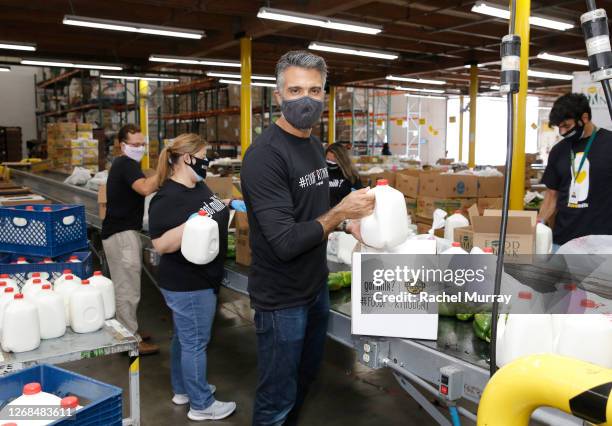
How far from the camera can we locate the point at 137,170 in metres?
3.85

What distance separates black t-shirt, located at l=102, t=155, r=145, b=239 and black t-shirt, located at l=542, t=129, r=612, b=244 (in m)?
2.81

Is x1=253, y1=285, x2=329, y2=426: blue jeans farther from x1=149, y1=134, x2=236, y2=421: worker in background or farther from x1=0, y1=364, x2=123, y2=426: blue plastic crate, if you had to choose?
x1=149, y1=134, x2=236, y2=421: worker in background

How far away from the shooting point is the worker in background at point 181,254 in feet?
9.44

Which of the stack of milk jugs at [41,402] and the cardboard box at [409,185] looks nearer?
the stack of milk jugs at [41,402]

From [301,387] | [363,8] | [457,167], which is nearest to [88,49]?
[363,8]

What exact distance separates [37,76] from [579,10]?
19369 mm

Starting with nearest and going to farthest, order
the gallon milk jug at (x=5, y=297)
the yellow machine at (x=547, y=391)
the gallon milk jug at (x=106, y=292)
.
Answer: the yellow machine at (x=547, y=391) → the gallon milk jug at (x=5, y=297) → the gallon milk jug at (x=106, y=292)

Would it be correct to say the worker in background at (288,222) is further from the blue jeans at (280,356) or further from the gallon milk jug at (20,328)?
the gallon milk jug at (20,328)

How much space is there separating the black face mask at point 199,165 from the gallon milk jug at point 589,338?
6.78 ft

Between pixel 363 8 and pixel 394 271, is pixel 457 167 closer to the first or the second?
pixel 363 8

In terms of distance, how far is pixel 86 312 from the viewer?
2346 mm

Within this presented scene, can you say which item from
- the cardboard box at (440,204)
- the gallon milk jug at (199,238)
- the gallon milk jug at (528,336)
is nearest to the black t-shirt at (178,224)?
the gallon milk jug at (199,238)

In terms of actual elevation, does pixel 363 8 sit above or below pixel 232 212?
above

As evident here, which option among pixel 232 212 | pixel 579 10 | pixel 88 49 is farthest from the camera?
pixel 88 49
